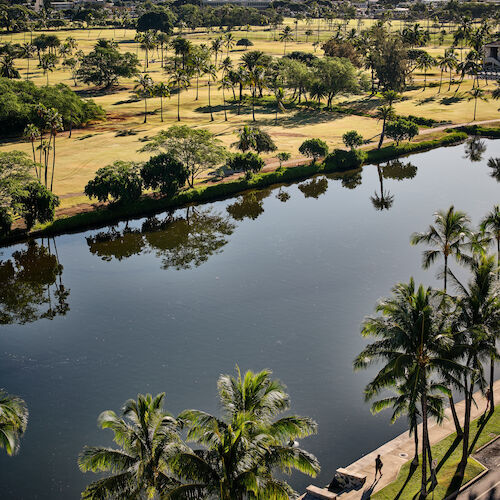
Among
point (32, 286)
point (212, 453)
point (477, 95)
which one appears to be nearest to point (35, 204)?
point (32, 286)

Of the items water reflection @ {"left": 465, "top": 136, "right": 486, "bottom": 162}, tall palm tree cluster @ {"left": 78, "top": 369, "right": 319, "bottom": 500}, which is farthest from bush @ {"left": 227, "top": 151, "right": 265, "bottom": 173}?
tall palm tree cluster @ {"left": 78, "top": 369, "right": 319, "bottom": 500}

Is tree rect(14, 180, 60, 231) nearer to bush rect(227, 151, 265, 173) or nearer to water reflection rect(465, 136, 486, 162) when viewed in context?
bush rect(227, 151, 265, 173)

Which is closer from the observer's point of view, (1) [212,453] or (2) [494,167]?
(1) [212,453]

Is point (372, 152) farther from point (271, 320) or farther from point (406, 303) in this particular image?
point (406, 303)

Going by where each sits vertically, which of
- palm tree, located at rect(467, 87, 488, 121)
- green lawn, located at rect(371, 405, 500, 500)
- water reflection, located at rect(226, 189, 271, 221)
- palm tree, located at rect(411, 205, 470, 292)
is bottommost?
green lawn, located at rect(371, 405, 500, 500)

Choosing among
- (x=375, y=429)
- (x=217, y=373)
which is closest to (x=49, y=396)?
(x=217, y=373)

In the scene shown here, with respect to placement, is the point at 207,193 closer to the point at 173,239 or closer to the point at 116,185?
the point at 116,185
